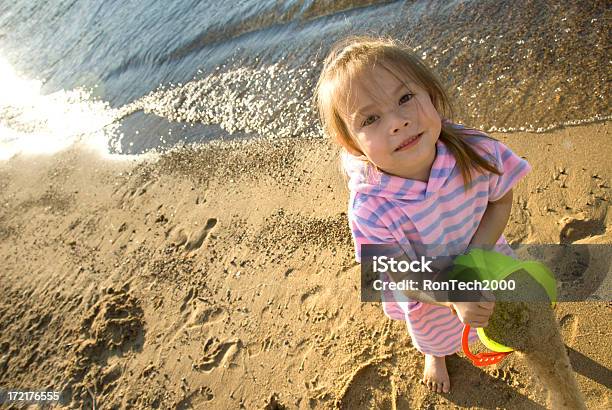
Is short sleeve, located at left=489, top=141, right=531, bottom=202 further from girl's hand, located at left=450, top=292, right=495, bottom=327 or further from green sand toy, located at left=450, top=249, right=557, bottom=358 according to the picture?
girl's hand, located at left=450, top=292, right=495, bottom=327

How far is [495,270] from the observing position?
5.34 ft

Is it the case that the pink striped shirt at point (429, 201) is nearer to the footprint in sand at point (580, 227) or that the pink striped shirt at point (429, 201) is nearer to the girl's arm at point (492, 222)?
the girl's arm at point (492, 222)

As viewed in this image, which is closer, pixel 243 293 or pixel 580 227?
pixel 580 227

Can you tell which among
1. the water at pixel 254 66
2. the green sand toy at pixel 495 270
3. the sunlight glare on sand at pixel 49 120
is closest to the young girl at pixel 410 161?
the green sand toy at pixel 495 270

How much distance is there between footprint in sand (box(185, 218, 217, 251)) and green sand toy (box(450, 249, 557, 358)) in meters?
2.59

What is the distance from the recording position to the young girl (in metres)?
1.80

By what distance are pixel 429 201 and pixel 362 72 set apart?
0.59 m

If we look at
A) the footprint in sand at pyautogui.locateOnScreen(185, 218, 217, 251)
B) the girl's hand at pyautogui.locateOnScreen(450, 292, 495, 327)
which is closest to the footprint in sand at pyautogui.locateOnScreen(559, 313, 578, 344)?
the girl's hand at pyautogui.locateOnScreen(450, 292, 495, 327)

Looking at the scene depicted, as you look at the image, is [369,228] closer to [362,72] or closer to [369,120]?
[369,120]

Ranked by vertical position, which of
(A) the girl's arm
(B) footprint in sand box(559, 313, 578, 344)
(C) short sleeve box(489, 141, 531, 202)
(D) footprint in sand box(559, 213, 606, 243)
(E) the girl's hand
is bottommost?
(B) footprint in sand box(559, 313, 578, 344)

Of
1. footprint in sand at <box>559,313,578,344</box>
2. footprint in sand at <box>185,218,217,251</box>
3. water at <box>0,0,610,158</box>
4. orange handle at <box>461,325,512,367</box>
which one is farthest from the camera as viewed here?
water at <box>0,0,610,158</box>

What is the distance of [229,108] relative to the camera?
559 centimetres

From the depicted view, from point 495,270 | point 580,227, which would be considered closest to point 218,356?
point 495,270

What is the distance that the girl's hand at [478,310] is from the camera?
1.60 meters
